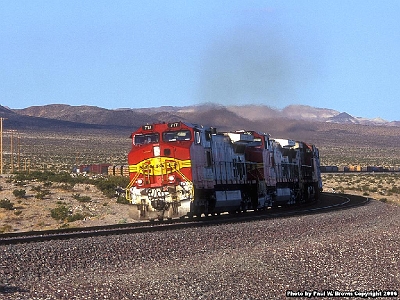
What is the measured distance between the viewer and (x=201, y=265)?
47.7 ft

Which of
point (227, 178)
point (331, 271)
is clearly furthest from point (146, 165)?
point (331, 271)

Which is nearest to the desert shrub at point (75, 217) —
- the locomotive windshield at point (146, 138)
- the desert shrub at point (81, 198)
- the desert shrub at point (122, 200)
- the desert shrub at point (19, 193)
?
the desert shrub at point (81, 198)

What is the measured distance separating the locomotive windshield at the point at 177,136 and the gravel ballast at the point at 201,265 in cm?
639

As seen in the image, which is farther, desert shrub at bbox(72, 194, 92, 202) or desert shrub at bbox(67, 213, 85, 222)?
desert shrub at bbox(72, 194, 92, 202)

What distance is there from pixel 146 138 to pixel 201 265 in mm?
13349

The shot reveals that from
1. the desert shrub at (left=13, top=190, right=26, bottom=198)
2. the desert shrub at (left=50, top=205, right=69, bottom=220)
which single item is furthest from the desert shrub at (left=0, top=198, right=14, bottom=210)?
the desert shrub at (left=13, top=190, right=26, bottom=198)

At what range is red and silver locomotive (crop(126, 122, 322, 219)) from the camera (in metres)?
25.8

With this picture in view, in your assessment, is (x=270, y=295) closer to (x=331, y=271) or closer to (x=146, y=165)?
(x=331, y=271)

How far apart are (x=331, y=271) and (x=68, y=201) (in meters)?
27.9

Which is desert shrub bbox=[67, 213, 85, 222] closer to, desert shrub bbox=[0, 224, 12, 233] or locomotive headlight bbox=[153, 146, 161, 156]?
desert shrub bbox=[0, 224, 12, 233]

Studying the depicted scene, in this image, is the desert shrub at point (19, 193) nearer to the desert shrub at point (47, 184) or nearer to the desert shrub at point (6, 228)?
the desert shrub at point (47, 184)

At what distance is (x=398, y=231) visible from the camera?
2172cm

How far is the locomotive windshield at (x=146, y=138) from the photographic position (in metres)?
27.0

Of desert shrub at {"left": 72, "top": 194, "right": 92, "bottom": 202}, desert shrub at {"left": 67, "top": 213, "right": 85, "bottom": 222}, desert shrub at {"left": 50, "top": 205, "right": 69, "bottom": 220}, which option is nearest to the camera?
desert shrub at {"left": 67, "top": 213, "right": 85, "bottom": 222}
